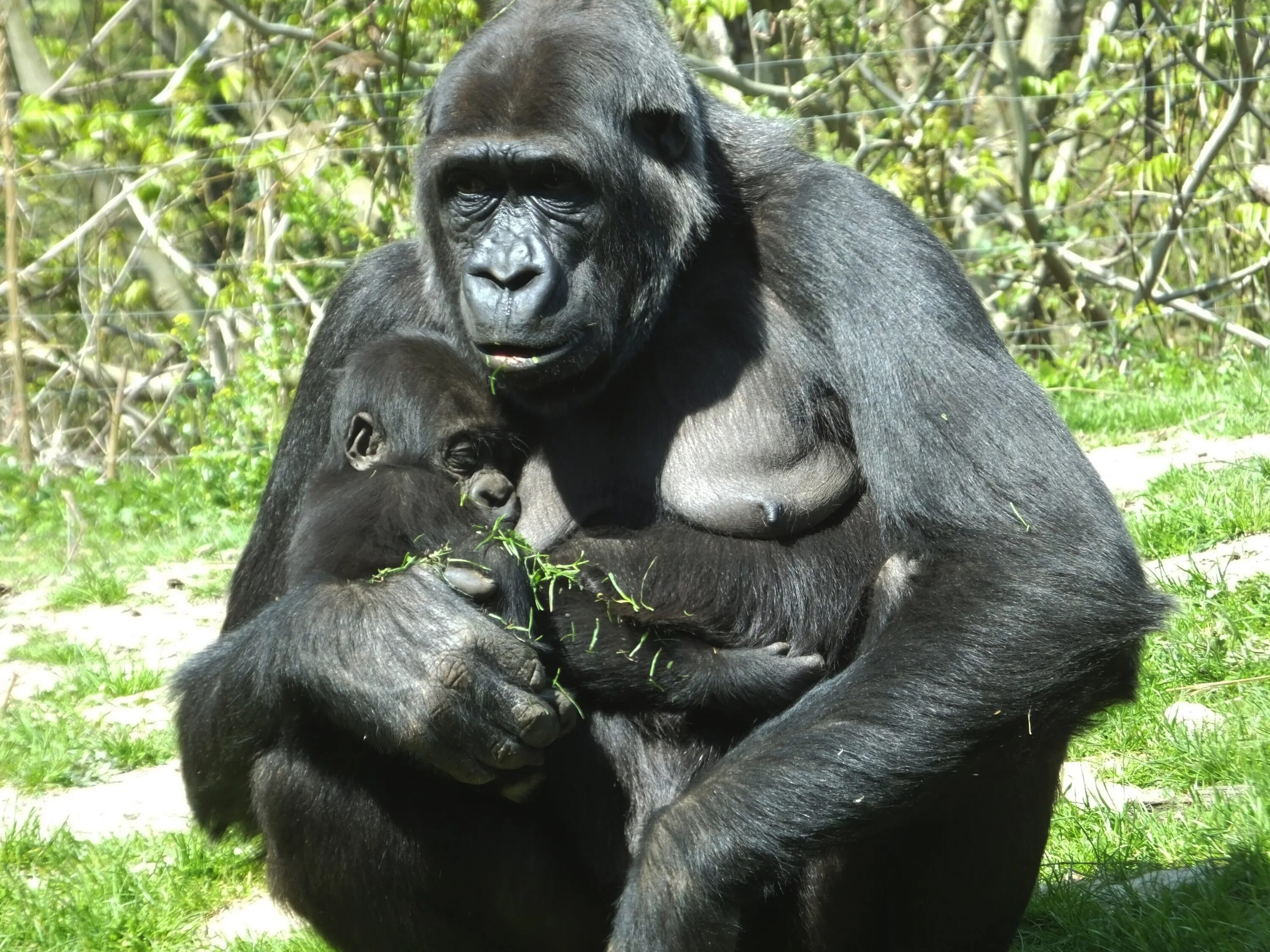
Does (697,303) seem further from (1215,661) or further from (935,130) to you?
(935,130)

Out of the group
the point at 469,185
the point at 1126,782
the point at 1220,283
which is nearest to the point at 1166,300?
the point at 1220,283

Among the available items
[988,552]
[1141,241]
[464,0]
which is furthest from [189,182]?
[988,552]

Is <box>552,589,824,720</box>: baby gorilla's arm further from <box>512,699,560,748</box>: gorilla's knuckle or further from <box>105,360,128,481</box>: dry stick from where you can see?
<box>105,360,128,481</box>: dry stick

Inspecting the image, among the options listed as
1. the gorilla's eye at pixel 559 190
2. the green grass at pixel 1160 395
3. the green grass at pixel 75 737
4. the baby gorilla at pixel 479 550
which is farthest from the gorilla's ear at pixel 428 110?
the green grass at pixel 1160 395

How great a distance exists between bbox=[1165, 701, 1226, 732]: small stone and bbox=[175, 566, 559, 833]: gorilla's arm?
7.71 feet

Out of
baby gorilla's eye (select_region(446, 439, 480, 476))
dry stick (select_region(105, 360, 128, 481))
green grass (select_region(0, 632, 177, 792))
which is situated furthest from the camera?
dry stick (select_region(105, 360, 128, 481))

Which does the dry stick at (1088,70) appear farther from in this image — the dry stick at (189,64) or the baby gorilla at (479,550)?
the baby gorilla at (479,550)

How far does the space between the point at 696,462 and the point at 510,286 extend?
67cm

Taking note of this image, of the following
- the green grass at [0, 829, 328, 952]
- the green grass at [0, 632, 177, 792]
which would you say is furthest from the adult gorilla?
the green grass at [0, 632, 177, 792]

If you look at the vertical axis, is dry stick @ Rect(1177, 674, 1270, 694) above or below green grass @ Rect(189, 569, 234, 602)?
above

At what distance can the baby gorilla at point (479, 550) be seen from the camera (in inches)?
140

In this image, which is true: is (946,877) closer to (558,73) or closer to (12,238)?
(558,73)

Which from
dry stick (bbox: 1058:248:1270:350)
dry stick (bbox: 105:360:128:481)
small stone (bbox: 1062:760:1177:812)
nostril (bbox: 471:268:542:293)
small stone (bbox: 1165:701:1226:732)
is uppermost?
nostril (bbox: 471:268:542:293)

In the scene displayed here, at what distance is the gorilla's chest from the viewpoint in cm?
380
